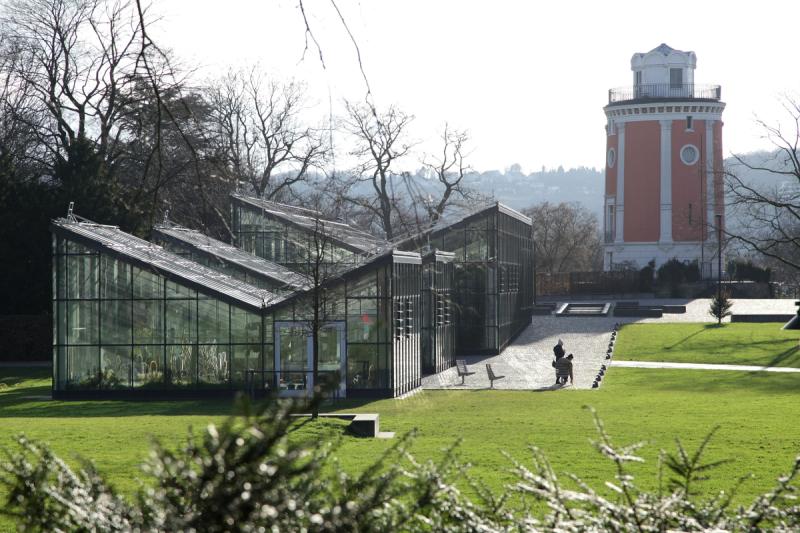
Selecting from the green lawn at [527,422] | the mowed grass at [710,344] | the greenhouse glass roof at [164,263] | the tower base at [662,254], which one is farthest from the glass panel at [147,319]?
the tower base at [662,254]

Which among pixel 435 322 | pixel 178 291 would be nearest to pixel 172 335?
pixel 178 291

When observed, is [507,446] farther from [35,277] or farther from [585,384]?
[35,277]

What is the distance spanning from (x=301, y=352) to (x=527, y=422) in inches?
357

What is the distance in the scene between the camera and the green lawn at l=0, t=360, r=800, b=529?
52.7 feet

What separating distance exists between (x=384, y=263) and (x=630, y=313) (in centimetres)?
2911

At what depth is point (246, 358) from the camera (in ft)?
97.3

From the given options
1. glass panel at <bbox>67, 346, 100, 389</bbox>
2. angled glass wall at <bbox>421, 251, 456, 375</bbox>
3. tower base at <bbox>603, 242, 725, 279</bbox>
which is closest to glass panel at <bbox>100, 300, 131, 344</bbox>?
glass panel at <bbox>67, 346, 100, 389</bbox>

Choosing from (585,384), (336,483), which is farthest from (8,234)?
(336,483)

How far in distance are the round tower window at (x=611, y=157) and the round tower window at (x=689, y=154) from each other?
4.30 m

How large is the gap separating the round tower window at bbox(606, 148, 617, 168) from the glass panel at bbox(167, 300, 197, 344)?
47.2 metres

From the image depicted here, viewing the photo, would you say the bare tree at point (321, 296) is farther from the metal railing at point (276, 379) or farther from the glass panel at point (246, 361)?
the glass panel at point (246, 361)

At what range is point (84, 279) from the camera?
96.8 ft

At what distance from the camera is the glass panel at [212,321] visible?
29516mm

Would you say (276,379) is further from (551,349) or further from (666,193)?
(666,193)
